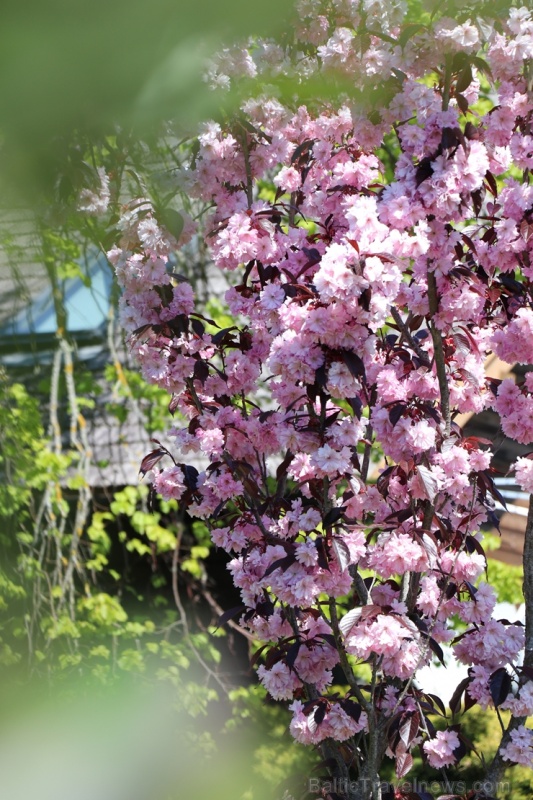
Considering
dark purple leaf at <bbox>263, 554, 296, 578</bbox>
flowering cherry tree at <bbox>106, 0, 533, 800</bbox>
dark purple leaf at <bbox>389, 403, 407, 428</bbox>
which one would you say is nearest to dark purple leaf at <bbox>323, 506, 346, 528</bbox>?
flowering cherry tree at <bbox>106, 0, 533, 800</bbox>

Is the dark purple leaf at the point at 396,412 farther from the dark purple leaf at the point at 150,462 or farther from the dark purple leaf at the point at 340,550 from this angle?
the dark purple leaf at the point at 150,462

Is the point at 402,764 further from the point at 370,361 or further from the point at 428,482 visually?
the point at 370,361

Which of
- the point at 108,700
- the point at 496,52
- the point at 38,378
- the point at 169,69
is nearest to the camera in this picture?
the point at 169,69

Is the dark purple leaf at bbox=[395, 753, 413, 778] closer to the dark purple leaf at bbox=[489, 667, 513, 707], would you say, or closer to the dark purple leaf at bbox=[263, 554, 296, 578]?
the dark purple leaf at bbox=[489, 667, 513, 707]

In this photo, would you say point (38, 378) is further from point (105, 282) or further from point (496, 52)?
point (105, 282)

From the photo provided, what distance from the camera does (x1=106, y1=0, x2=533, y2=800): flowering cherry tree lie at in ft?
6.23

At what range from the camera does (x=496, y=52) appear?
2043 mm

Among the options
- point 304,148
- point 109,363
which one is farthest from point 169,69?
point 109,363

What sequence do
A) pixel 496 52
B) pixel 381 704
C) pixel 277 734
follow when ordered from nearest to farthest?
pixel 496 52, pixel 381 704, pixel 277 734

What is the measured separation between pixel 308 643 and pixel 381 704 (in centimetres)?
28

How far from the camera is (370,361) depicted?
2053 millimetres

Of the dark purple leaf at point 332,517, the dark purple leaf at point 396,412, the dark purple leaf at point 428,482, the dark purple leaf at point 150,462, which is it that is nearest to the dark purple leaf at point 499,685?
the dark purple leaf at point 428,482

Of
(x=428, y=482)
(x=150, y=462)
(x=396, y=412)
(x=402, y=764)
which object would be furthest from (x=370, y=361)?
(x=402, y=764)

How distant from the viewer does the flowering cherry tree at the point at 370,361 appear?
1900mm
